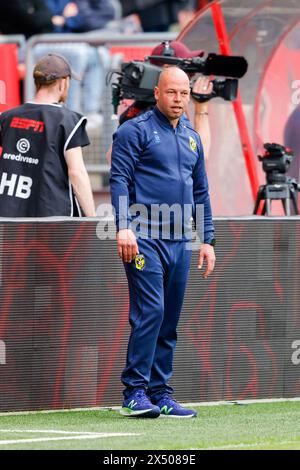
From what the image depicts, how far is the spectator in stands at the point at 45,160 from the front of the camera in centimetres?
1007

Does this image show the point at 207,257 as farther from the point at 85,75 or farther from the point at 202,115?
the point at 85,75

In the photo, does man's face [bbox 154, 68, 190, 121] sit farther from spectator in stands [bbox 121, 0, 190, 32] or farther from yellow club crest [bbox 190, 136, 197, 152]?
spectator in stands [bbox 121, 0, 190, 32]

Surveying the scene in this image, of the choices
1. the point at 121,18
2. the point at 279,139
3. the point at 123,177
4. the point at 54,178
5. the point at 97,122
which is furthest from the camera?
the point at 121,18

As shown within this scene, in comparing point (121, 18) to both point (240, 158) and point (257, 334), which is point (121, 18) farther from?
point (257, 334)

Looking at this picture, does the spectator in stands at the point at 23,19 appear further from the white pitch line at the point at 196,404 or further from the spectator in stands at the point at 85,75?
the white pitch line at the point at 196,404

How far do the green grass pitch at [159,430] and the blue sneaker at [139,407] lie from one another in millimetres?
48

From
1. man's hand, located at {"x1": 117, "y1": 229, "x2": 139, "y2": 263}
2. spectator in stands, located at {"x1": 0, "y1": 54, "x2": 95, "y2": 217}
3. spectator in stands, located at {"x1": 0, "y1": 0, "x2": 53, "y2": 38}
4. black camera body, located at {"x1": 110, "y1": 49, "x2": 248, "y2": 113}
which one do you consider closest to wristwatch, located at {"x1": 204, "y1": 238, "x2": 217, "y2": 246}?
man's hand, located at {"x1": 117, "y1": 229, "x2": 139, "y2": 263}

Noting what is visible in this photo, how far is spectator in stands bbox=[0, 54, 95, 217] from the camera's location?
1007 centimetres

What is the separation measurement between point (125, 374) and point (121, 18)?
1152cm

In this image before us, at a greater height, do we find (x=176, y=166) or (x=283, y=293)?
(x=176, y=166)

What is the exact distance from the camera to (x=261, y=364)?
1032cm

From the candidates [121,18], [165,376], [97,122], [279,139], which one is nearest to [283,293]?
[165,376]

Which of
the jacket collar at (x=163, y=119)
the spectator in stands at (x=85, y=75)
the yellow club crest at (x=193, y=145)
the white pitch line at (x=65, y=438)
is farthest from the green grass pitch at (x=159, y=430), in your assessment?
the spectator in stands at (x=85, y=75)

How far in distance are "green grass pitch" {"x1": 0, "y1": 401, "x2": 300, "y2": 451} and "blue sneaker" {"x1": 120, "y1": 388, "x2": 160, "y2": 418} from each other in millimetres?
48
